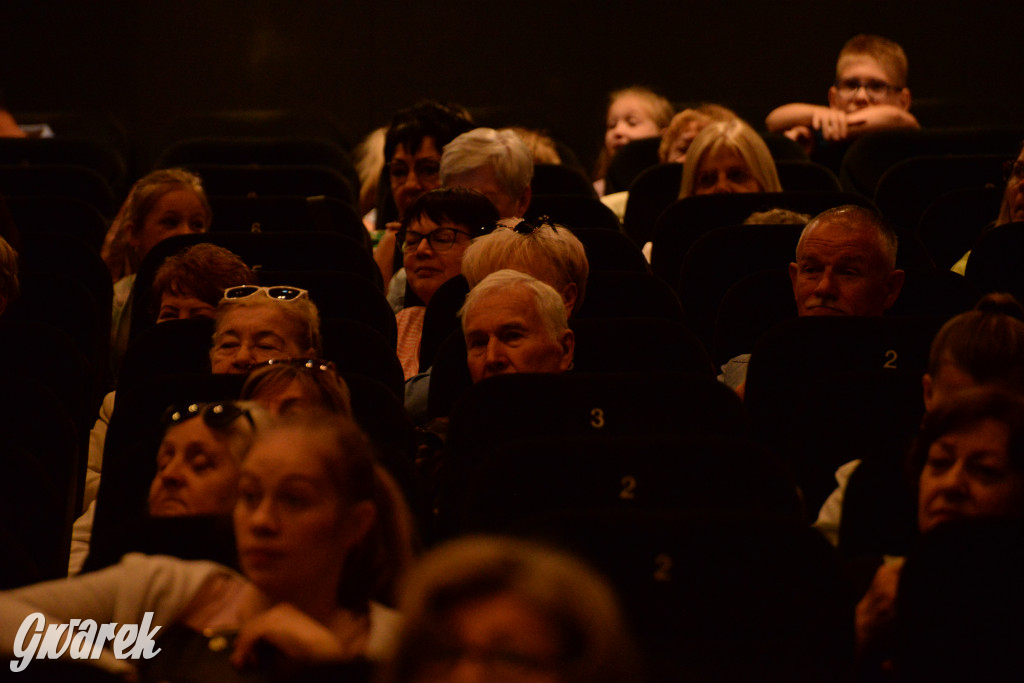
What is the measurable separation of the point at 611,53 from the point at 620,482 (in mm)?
6267

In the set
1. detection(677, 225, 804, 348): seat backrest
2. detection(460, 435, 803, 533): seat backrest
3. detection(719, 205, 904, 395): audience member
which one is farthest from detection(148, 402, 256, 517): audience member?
detection(677, 225, 804, 348): seat backrest

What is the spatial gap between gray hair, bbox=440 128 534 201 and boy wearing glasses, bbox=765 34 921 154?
2.30 meters

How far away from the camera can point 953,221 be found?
4539 mm

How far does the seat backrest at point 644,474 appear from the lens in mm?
2369

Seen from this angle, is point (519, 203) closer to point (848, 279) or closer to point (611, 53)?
point (848, 279)

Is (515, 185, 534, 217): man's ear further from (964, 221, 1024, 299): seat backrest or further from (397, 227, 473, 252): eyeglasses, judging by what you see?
(964, 221, 1024, 299): seat backrest

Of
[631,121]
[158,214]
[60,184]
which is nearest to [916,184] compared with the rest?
[631,121]

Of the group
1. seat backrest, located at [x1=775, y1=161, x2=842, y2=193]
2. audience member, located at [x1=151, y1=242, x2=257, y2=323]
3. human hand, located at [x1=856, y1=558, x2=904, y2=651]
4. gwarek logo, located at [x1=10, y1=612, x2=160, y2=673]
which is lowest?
human hand, located at [x1=856, y1=558, x2=904, y2=651]

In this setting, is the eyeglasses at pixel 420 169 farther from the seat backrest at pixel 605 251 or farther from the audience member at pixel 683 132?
the audience member at pixel 683 132

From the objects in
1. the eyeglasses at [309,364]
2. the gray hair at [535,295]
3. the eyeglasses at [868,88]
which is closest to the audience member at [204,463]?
the eyeglasses at [309,364]

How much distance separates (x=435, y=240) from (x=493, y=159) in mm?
605

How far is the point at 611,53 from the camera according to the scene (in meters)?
8.32

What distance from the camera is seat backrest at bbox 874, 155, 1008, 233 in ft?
16.6

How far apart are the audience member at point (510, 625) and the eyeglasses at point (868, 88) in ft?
17.9
